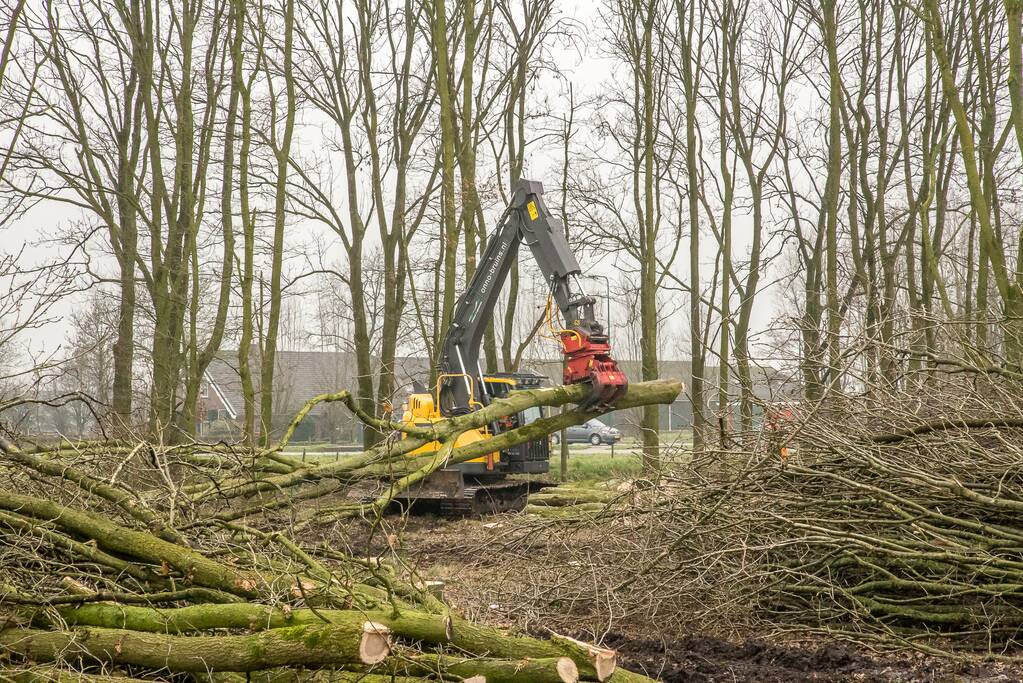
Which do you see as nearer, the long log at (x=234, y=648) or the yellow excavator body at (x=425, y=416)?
the long log at (x=234, y=648)

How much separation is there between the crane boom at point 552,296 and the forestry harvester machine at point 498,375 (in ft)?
0.04

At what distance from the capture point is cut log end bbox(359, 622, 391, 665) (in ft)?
12.9

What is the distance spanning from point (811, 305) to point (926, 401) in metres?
10.7

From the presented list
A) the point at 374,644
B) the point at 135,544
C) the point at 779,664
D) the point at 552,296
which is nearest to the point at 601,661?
the point at 374,644

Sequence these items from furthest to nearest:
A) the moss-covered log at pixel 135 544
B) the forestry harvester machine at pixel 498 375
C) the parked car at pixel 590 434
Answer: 1. the parked car at pixel 590 434
2. the forestry harvester machine at pixel 498 375
3. the moss-covered log at pixel 135 544

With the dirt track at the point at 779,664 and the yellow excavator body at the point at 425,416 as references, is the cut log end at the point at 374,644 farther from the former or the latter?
the yellow excavator body at the point at 425,416

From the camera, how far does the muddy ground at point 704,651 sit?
5.18 m

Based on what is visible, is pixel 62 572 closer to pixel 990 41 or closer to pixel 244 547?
pixel 244 547

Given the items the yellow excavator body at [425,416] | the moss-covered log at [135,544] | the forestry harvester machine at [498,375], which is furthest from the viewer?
the yellow excavator body at [425,416]

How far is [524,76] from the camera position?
68.6ft

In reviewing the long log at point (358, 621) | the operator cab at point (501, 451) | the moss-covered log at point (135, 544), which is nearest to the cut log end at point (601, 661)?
the long log at point (358, 621)

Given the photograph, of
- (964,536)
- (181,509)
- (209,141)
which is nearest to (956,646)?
(964,536)

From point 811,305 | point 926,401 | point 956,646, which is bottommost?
point 956,646

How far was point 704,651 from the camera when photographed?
18.9 ft
